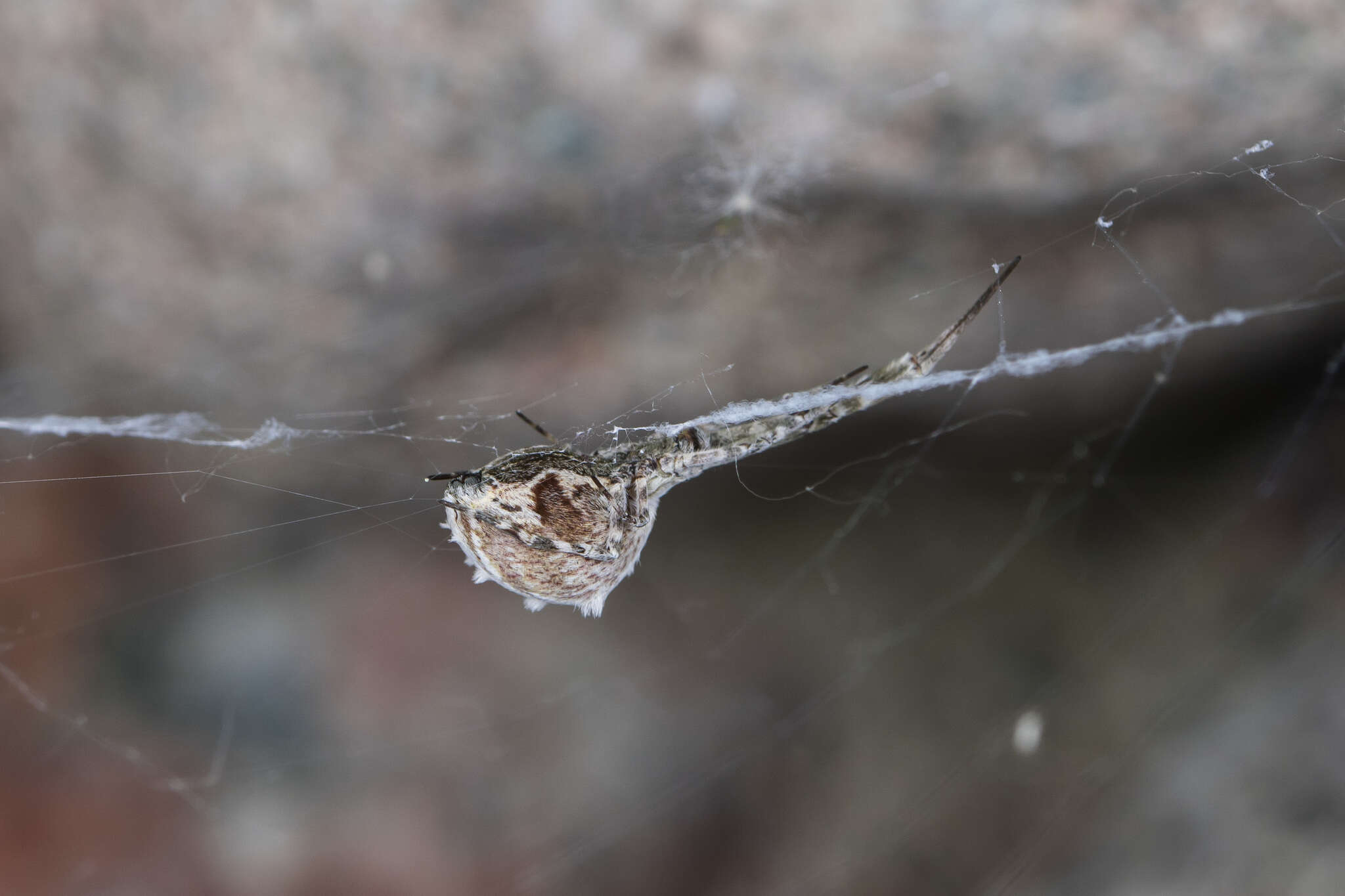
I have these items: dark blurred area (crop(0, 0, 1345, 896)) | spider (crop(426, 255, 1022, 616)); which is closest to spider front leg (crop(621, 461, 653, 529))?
spider (crop(426, 255, 1022, 616))

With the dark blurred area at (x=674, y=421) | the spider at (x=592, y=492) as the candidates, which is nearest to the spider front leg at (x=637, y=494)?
the spider at (x=592, y=492)

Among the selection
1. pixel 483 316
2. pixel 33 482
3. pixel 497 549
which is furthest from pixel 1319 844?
pixel 33 482

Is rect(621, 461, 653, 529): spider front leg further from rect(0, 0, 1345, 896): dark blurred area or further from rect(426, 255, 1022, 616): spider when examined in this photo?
rect(0, 0, 1345, 896): dark blurred area

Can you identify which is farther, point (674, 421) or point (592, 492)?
point (674, 421)

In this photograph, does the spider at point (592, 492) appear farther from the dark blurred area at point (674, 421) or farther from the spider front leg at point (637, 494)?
the dark blurred area at point (674, 421)

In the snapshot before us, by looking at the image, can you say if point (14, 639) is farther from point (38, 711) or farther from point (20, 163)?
point (20, 163)
